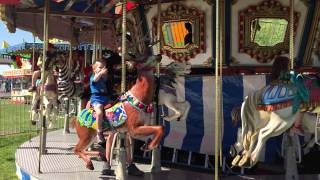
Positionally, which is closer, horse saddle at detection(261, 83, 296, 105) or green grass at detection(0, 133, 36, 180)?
horse saddle at detection(261, 83, 296, 105)

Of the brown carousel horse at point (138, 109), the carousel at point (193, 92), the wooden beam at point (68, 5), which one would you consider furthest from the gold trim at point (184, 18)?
the brown carousel horse at point (138, 109)

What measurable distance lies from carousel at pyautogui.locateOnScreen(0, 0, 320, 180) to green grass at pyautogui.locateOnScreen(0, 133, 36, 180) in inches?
11.5

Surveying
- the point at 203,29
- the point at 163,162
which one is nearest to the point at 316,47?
the point at 203,29

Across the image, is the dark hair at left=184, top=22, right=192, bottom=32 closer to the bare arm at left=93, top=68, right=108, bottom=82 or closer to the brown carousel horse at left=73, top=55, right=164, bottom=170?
the brown carousel horse at left=73, top=55, right=164, bottom=170

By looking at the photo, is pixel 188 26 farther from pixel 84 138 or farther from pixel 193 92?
pixel 84 138

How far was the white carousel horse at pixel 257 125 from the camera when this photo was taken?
202 inches

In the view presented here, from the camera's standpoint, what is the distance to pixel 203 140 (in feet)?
23.9

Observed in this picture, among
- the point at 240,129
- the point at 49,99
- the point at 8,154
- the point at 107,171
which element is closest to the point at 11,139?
the point at 8,154

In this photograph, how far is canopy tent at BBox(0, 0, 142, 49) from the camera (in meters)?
7.44

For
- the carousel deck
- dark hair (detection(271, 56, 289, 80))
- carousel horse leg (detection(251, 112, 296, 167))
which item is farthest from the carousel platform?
dark hair (detection(271, 56, 289, 80))

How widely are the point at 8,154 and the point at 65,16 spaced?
3.65 meters

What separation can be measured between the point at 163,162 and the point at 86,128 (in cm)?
197

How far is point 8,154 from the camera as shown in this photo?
9609 millimetres

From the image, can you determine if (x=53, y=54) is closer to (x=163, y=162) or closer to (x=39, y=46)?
(x=163, y=162)
